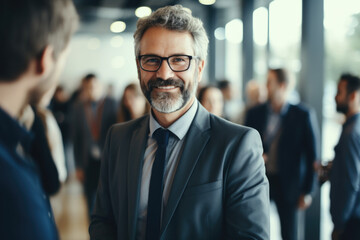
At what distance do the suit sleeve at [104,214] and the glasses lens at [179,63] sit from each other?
489 millimetres

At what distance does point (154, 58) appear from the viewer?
1366 mm

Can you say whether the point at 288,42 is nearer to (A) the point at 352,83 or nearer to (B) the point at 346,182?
(A) the point at 352,83

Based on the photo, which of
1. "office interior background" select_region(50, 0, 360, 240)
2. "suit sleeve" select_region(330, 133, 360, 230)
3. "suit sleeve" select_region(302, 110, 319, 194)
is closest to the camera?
"suit sleeve" select_region(330, 133, 360, 230)

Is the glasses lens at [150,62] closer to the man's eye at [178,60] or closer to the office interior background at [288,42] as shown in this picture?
the man's eye at [178,60]

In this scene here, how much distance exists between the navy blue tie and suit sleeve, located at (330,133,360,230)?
65.0 inches

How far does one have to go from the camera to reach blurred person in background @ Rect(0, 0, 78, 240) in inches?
26.3

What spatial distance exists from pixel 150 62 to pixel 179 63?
0.40 ft

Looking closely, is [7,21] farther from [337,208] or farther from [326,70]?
[326,70]

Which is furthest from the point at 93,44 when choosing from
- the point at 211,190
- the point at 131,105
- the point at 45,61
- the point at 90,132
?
the point at 45,61

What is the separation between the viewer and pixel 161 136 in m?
1.40

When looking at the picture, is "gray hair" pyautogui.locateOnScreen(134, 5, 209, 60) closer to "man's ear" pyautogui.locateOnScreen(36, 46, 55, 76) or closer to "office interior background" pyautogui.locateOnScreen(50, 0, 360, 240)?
"man's ear" pyautogui.locateOnScreen(36, 46, 55, 76)

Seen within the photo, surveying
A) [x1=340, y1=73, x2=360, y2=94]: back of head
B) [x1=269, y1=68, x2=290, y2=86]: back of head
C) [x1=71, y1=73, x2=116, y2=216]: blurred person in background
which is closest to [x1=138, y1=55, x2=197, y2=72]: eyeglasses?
[x1=340, y1=73, x2=360, y2=94]: back of head

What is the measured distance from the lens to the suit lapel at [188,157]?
1.21 m

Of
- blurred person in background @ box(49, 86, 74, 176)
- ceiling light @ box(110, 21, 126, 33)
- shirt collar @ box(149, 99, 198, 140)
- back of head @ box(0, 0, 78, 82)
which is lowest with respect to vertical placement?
blurred person in background @ box(49, 86, 74, 176)
